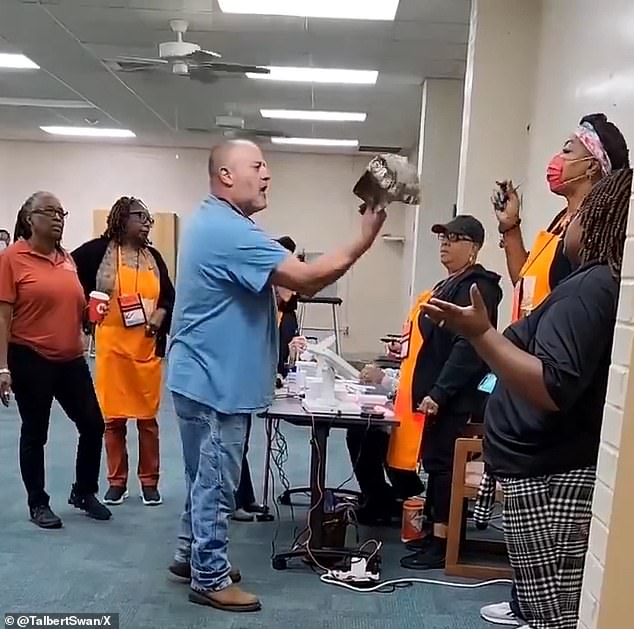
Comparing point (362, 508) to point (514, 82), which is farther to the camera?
point (514, 82)

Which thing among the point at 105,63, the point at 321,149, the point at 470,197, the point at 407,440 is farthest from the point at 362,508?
the point at 321,149

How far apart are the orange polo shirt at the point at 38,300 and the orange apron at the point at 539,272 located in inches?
74.0

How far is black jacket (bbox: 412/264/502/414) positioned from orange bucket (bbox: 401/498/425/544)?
459mm

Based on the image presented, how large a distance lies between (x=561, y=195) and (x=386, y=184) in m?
0.57

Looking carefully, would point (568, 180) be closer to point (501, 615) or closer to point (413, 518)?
point (501, 615)

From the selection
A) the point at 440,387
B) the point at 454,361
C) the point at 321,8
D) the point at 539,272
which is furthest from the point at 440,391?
the point at 321,8

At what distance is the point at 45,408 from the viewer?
10.6 ft

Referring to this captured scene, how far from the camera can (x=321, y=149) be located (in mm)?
9875

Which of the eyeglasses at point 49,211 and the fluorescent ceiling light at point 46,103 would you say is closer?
the eyeglasses at point 49,211

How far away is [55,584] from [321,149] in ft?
25.9

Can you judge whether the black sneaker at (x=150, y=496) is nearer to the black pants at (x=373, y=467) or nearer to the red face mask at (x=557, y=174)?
the black pants at (x=373, y=467)

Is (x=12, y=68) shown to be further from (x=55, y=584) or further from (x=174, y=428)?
(x=55, y=584)

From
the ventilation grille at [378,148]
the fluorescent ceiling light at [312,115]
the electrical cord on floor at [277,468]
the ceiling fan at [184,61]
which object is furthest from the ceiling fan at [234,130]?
the electrical cord on floor at [277,468]

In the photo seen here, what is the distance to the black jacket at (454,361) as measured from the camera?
288cm
